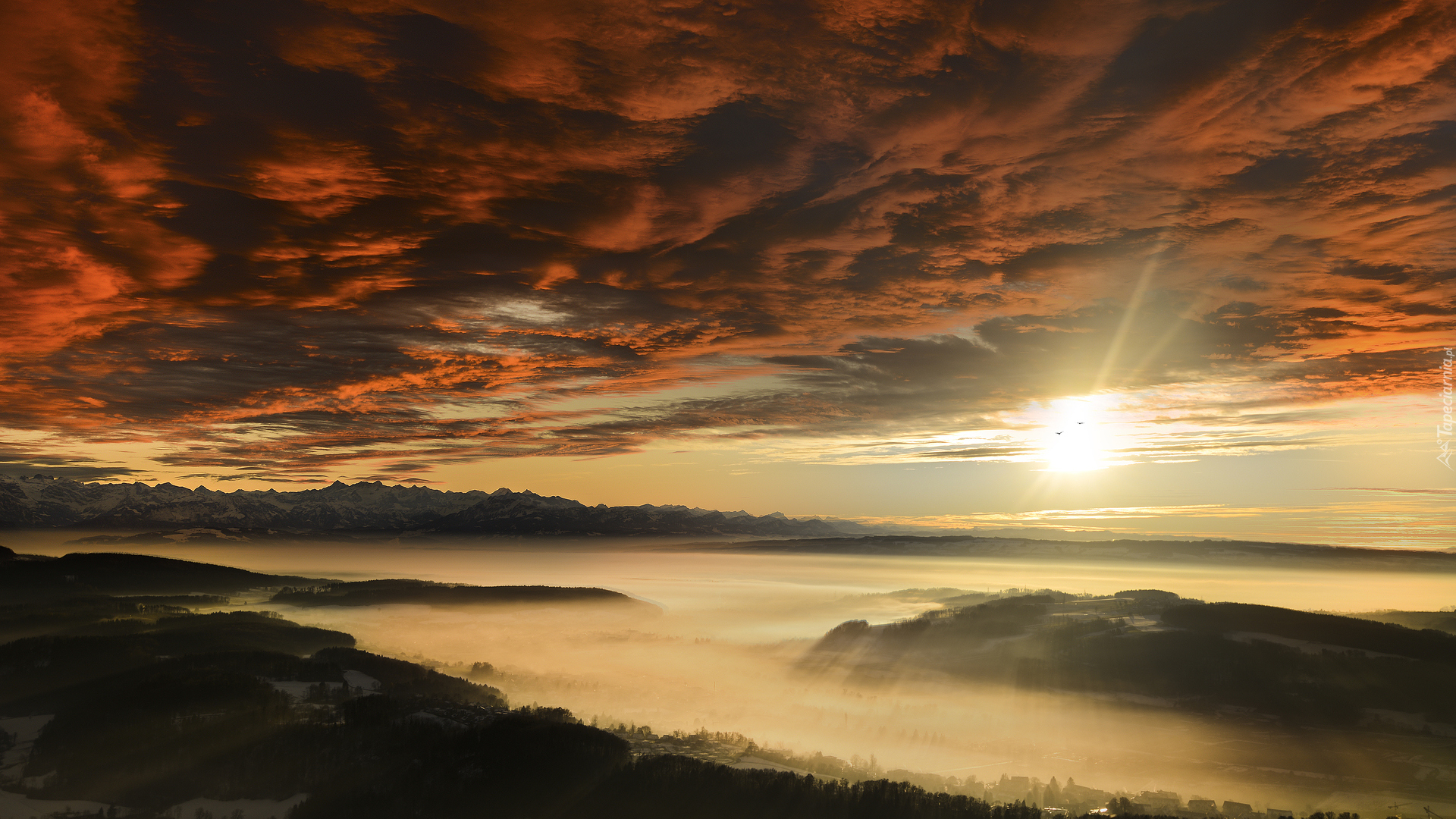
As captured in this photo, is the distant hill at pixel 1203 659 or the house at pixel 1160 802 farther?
the distant hill at pixel 1203 659

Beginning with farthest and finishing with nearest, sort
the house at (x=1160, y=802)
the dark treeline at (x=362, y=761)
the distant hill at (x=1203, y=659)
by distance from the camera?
the distant hill at (x=1203, y=659), the house at (x=1160, y=802), the dark treeline at (x=362, y=761)

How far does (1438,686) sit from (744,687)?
11319 centimetres

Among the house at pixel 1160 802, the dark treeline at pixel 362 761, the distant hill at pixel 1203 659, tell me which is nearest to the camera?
the dark treeline at pixel 362 761

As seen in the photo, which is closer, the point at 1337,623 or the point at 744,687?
the point at 1337,623

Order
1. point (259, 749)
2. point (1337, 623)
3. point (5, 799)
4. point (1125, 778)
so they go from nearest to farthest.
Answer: point (5, 799) < point (259, 749) < point (1125, 778) < point (1337, 623)

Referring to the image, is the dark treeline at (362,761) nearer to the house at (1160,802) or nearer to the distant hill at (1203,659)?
the house at (1160,802)

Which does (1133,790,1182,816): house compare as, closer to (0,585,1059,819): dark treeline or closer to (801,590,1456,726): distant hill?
(0,585,1059,819): dark treeline

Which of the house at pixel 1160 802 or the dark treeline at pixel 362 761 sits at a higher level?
the dark treeline at pixel 362 761

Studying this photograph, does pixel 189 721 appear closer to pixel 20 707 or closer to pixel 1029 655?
pixel 20 707

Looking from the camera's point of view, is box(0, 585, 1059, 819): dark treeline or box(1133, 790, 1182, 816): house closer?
box(0, 585, 1059, 819): dark treeline

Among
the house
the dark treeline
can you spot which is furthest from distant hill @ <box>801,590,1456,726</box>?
the dark treeline

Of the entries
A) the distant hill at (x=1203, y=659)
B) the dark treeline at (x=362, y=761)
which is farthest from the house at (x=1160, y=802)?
the distant hill at (x=1203, y=659)

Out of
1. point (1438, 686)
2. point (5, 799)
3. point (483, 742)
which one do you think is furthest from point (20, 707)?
point (1438, 686)

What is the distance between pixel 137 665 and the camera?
83.0 m
